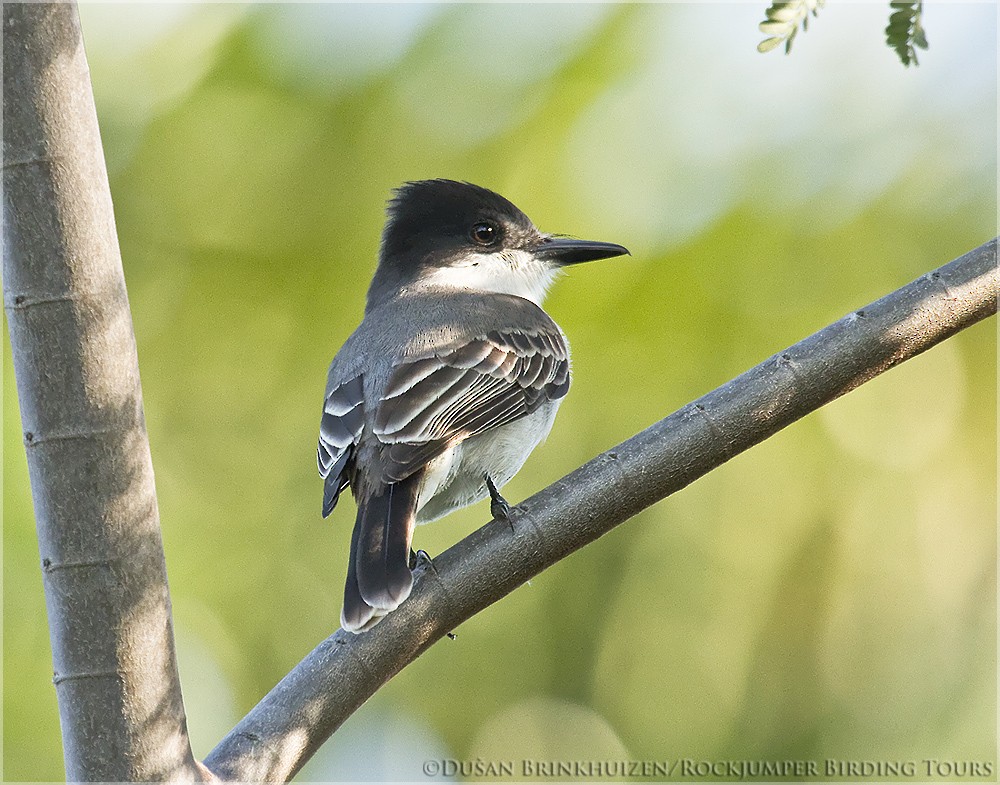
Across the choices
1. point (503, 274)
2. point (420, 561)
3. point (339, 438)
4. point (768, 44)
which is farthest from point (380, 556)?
point (503, 274)

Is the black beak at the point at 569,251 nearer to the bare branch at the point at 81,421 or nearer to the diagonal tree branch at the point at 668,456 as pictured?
the diagonal tree branch at the point at 668,456

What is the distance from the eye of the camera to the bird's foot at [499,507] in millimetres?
2965

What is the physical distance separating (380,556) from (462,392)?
33.1 inches

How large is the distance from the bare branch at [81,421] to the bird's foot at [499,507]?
876mm

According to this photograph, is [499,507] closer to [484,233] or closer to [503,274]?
[503,274]

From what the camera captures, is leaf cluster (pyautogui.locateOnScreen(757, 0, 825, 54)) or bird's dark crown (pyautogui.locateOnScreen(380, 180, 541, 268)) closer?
leaf cluster (pyautogui.locateOnScreen(757, 0, 825, 54))

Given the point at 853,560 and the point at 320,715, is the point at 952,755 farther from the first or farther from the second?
the point at 320,715

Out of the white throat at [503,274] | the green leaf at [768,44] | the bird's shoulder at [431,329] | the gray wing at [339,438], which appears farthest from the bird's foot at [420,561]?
the white throat at [503,274]

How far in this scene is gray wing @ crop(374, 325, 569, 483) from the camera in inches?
141

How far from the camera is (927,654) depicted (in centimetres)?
536

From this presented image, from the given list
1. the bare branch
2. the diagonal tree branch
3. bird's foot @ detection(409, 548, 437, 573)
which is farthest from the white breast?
the bare branch

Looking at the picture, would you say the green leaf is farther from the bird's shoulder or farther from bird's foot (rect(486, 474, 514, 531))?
the bird's shoulder

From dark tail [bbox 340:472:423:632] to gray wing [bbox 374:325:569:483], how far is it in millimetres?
76

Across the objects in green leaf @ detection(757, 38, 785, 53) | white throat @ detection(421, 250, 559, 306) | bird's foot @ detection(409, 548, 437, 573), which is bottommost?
bird's foot @ detection(409, 548, 437, 573)
